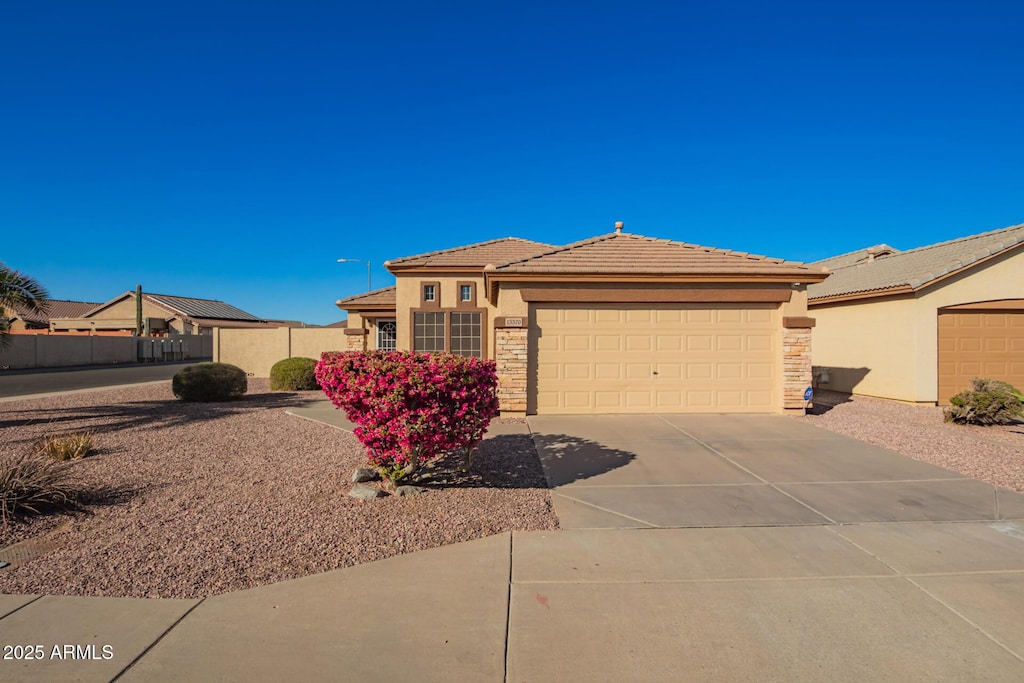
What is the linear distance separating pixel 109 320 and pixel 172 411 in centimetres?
3954

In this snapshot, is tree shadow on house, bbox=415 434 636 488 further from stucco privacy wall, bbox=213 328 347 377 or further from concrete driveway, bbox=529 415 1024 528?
stucco privacy wall, bbox=213 328 347 377

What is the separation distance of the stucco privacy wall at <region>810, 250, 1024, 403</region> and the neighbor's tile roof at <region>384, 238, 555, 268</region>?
9025mm

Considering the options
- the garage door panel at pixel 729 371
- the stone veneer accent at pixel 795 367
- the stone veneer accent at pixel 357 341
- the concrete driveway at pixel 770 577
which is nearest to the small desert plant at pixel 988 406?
the stone veneer accent at pixel 795 367

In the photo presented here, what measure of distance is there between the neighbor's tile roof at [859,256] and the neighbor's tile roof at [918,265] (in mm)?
980

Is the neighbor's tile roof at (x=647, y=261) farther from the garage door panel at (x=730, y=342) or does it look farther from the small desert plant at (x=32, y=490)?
the small desert plant at (x=32, y=490)

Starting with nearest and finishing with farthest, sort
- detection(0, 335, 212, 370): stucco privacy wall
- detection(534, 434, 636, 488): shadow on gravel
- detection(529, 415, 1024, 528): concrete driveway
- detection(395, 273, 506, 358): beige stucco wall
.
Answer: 1. detection(529, 415, 1024, 528): concrete driveway
2. detection(534, 434, 636, 488): shadow on gravel
3. detection(395, 273, 506, 358): beige stucco wall
4. detection(0, 335, 212, 370): stucco privacy wall

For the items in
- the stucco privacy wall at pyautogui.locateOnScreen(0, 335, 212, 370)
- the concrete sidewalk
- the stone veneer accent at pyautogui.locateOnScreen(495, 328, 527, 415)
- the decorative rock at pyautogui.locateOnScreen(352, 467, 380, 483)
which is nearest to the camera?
the concrete sidewalk

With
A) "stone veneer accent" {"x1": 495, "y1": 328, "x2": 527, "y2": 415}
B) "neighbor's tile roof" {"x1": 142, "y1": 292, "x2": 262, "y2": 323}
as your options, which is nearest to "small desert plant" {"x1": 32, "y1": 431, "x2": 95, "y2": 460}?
"stone veneer accent" {"x1": 495, "y1": 328, "x2": 527, "y2": 415}

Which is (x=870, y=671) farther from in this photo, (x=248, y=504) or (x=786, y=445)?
(x=786, y=445)

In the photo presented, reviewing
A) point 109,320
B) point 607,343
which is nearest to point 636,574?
point 607,343

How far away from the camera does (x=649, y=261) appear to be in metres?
11.1

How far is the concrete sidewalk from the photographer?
2.88 m

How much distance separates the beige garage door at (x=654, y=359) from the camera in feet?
35.7

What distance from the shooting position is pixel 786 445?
8.23m
